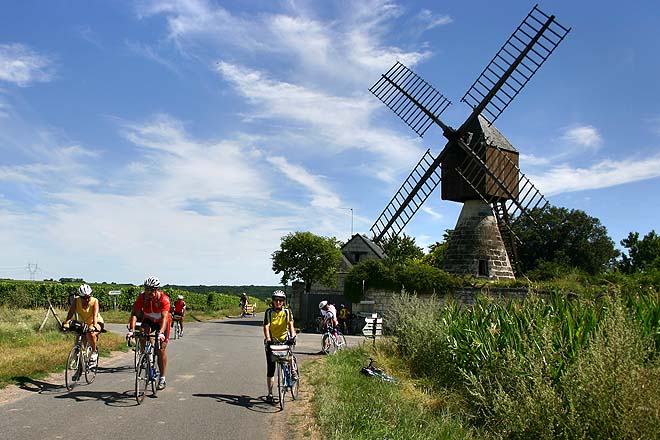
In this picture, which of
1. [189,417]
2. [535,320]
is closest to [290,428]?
[189,417]

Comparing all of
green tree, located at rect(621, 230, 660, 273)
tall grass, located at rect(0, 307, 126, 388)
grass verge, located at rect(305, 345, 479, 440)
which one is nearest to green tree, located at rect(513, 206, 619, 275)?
green tree, located at rect(621, 230, 660, 273)

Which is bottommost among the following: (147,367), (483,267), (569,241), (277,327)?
(147,367)

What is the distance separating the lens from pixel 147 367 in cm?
938

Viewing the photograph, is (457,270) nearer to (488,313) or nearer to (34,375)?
(488,313)

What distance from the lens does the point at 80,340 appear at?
408 inches

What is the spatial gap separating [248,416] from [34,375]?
Answer: 5.22 meters

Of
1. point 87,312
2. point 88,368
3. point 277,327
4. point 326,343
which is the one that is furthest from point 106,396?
point 326,343

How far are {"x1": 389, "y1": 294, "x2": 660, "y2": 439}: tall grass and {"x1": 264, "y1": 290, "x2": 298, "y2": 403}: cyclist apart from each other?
2.91m

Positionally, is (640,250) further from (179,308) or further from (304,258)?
(179,308)

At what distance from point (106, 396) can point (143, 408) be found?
1168mm

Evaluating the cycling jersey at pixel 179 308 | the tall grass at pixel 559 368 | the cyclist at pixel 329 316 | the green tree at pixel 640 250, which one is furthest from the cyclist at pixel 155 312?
the green tree at pixel 640 250

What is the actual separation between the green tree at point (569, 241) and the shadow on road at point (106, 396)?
1973 inches

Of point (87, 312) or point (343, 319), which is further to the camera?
point (343, 319)

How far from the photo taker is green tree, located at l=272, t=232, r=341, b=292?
124 feet
